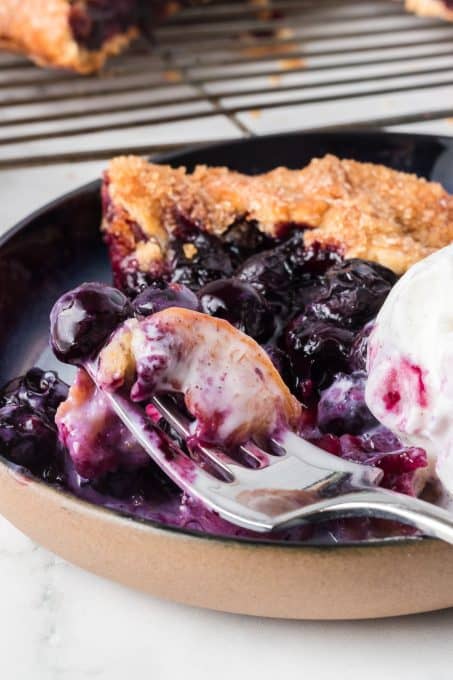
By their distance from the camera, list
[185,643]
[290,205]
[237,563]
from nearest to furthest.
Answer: [237,563], [185,643], [290,205]

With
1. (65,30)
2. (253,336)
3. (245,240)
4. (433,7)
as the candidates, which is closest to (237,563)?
(253,336)

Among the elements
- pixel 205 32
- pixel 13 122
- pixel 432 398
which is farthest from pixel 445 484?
pixel 205 32

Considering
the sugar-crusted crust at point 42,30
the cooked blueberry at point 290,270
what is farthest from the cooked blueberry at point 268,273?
the sugar-crusted crust at point 42,30

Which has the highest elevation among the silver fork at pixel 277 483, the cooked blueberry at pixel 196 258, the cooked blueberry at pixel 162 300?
the cooked blueberry at pixel 162 300

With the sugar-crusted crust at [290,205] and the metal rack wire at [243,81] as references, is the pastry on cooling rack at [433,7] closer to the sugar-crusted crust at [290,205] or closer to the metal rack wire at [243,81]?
the metal rack wire at [243,81]

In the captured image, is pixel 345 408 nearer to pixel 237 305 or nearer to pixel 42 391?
pixel 237 305

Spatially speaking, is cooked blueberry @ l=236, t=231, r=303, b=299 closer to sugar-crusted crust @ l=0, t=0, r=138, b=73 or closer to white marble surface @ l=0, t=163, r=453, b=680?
white marble surface @ l=0, t=163, r=453, b=680
